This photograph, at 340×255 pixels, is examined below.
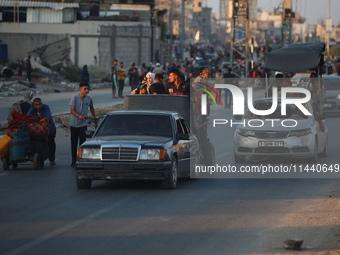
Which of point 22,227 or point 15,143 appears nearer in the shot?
point 22,227

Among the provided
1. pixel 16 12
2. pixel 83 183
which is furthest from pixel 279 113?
pixel 16 12

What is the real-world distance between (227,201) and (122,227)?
8.99ft

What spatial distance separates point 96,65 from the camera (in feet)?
204

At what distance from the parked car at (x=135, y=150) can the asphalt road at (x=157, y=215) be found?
310 millimetres

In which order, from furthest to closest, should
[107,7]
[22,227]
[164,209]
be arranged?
[107,7] → [164,209] → [22,227]

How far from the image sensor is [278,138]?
54.9ft

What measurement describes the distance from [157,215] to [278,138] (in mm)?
6840

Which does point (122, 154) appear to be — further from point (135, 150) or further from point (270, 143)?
point (270, 143)

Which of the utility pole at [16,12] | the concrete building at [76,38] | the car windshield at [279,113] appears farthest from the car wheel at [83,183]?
the utility pole at [16,12]

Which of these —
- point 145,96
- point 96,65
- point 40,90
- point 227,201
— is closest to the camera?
point 227,201

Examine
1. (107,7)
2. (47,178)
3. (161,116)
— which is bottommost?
(47,178)

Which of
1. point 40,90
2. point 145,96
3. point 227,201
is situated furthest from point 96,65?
point 227,201

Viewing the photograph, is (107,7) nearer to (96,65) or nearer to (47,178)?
(96,65)

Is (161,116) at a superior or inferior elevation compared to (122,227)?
superior
